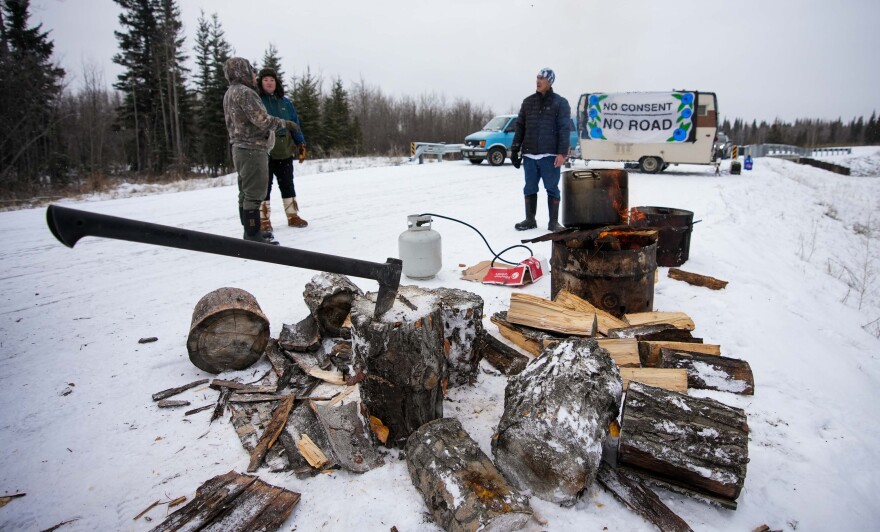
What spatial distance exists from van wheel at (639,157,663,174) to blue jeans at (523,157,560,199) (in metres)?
10.0

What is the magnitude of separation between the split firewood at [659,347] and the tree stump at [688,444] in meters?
0.80

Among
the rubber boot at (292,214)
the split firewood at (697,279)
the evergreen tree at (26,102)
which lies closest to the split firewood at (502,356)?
the split firewood at (697,279)

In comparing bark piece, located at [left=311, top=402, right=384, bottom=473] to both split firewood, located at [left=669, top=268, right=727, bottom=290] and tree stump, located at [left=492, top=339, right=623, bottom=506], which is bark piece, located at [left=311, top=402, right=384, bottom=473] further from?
split firewood, located at [left=669, top=268, right=727, bottom=290]

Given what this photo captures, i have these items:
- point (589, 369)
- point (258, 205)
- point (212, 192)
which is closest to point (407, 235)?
point (258, 205)

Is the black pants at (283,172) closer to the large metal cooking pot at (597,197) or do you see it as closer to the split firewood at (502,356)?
the large metal cooking pot at (597,197)

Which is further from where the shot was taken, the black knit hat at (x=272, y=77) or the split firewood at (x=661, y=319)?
the black knit hat at (x=272, y=77)

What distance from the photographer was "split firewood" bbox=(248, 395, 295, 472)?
6.57 ft

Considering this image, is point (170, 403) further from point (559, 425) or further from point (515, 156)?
point (515, 156)

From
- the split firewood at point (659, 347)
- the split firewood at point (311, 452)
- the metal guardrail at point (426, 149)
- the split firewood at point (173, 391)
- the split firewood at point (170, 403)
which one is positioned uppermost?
the metal guardrail at point (426, 149)

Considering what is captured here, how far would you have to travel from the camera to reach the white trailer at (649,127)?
13.5 meters

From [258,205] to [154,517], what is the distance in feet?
13.0

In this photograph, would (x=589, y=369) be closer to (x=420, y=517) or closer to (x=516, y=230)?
(x=420, y=517)

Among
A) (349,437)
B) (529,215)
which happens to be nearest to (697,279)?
(529,215)

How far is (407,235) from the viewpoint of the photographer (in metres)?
4.21
